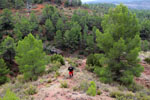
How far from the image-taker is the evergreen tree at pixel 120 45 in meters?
11.7

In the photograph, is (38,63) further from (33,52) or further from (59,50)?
(59,50)

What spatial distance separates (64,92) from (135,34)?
8.36 metres

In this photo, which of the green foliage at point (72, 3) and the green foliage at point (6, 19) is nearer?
the green foliage at point (6, 19)

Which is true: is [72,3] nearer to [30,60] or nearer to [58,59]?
[58,59]

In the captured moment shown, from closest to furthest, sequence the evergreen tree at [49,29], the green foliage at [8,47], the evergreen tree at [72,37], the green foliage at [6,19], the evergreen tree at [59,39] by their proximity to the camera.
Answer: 1. the green foliage at [8,47]
2. the evergreen tree at [59,39]
3. the evergreen tree at [72,37]
4. the green foliage at [6,19]
5. the evergreen tree at [49,29]

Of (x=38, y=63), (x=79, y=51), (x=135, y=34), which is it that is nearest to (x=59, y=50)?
(x=79, y=51)

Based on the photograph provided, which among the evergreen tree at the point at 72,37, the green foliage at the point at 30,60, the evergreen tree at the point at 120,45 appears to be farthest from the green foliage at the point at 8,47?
the evergreen tree at the point at 120,45

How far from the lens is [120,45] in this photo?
11.3 metres

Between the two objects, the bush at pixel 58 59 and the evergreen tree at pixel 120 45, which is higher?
the evergreen tree at pixel 120 45

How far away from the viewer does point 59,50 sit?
1633 inches

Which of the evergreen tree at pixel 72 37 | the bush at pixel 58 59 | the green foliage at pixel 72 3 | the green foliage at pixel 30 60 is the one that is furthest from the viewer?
the green foliage at pixel 72 3

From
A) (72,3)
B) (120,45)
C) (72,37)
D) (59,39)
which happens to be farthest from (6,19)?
(72,3)

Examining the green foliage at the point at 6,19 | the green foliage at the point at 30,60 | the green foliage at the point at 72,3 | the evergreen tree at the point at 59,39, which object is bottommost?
the evergreen tree at the point at 59,39

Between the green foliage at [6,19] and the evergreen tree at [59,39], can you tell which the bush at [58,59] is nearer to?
the evergreen tree at [59,39]
